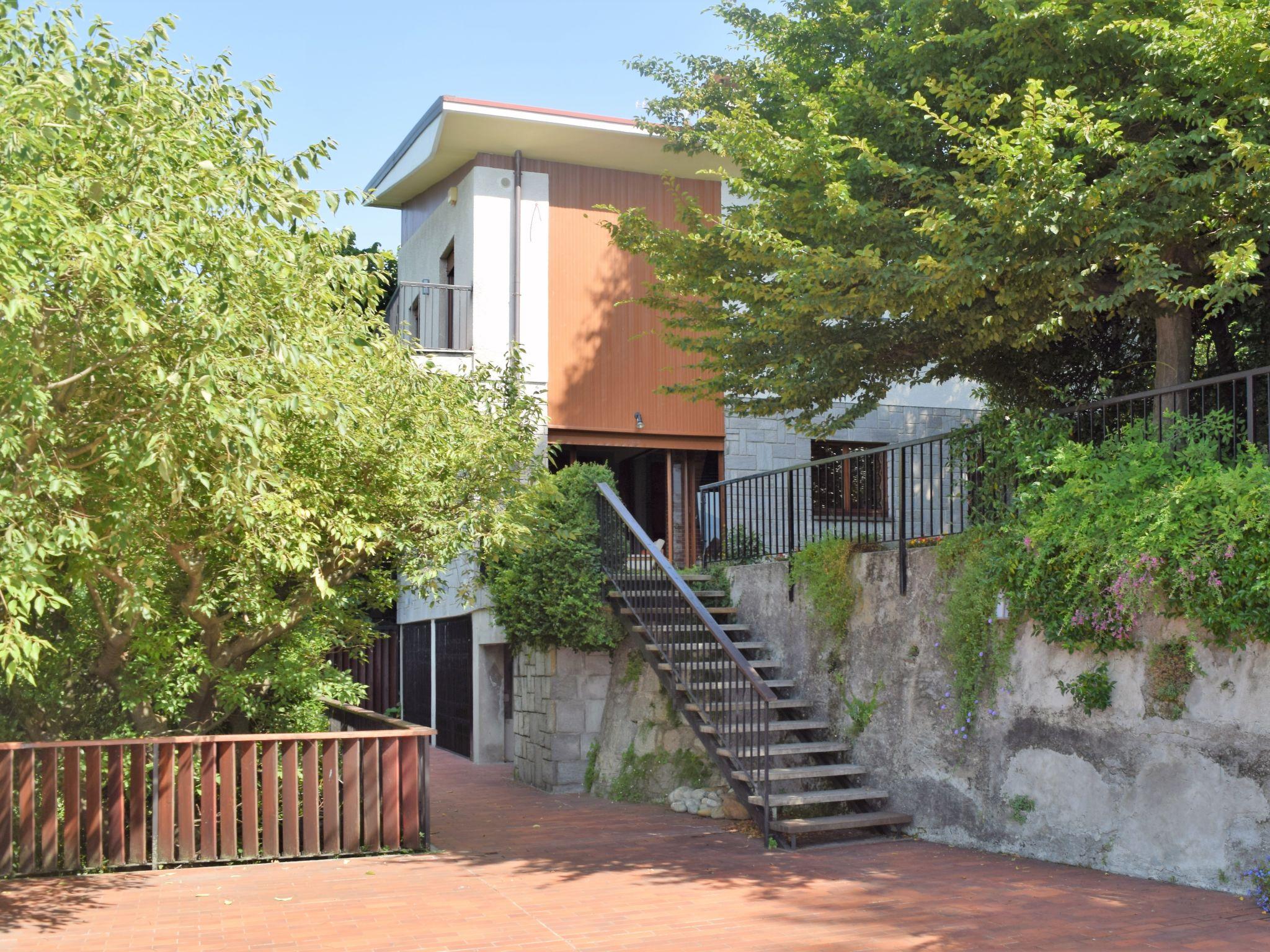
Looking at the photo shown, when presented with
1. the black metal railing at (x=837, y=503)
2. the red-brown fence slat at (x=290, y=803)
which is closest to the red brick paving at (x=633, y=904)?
the red-brown fence slat at (x=290, y=803)

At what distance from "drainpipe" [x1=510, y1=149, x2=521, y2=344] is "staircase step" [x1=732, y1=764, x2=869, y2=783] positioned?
26.6 feet

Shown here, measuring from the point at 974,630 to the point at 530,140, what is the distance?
10.1m

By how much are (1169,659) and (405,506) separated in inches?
214

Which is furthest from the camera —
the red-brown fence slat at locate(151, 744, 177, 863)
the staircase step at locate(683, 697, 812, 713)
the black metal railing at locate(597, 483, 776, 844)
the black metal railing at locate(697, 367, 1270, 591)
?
the staircase step at locate(683, 697, 812, 713)

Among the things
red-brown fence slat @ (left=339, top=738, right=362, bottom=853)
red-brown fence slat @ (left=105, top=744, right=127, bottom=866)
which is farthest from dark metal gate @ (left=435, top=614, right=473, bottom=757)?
red-brown fence slat @ (left=105, top=744, right=127, bottom=866)

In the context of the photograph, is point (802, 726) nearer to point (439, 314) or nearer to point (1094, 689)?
point (1094, 689)

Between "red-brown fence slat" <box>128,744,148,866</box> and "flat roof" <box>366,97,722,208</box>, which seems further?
"flat roof" <box>366,97,722,208</box>

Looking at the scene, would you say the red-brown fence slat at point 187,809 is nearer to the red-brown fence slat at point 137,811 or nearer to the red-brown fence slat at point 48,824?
the red-brown fence slat at point 137,811

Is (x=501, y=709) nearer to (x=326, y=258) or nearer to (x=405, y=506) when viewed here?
(x=405, y=506)

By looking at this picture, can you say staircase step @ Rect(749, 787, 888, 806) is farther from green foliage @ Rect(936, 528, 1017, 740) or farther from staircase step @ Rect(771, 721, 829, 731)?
green foliage @ Rect(936, 528, 1017, 740)

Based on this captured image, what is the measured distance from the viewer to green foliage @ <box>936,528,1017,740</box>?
8.96 meters

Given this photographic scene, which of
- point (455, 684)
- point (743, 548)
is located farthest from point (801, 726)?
point (455, 684)

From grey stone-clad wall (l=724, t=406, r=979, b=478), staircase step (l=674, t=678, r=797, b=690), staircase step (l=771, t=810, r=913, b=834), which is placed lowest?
staircase step (l=771, t=810, r=913, b=834)

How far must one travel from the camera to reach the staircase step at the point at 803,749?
9883mm
